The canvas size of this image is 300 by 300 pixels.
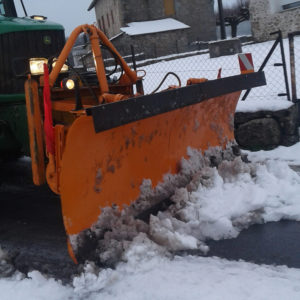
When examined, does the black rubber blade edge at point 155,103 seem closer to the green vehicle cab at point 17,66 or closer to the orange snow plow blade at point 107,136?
the orange snow plow blade at point 107,136

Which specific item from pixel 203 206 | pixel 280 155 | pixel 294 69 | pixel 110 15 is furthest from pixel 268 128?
pixel 110 15

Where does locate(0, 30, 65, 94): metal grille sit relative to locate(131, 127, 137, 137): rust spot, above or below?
above

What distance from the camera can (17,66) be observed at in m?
3.96

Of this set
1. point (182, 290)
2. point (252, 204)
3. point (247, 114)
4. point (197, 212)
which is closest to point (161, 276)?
point (182, 290)

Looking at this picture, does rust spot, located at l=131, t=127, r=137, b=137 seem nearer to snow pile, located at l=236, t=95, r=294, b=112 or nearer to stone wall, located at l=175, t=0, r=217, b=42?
snow pile, located at l=236, t=95, r=294, b=112

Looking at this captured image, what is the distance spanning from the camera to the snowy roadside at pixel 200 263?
7.66 feet

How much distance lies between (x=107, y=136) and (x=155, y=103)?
438 millimetres

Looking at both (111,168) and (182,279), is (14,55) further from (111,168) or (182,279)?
(182,279)

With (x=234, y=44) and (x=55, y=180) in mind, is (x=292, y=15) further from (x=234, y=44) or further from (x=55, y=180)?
(x=55, y=180)

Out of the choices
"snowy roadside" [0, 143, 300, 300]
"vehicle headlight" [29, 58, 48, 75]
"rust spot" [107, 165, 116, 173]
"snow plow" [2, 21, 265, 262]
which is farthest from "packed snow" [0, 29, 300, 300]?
"vehicle headlight" [29, 58, 48, 75]

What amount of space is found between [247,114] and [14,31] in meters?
3.23

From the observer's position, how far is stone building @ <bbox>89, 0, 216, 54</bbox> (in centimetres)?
2984

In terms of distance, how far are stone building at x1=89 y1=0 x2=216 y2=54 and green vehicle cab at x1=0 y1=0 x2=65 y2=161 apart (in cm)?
2505

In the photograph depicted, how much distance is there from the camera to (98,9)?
38250 millimetres
